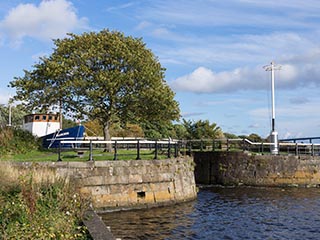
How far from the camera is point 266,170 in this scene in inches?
1138

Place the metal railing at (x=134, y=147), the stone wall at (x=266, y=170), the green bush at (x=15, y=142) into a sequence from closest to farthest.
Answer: the metal railing at (x=134, y=147) → the green bush at (x=15, y=142) → the stone wall at (x=266, y=170)

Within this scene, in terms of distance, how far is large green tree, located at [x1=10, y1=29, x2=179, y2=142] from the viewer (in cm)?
2467

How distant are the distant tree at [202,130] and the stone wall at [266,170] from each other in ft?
67.7

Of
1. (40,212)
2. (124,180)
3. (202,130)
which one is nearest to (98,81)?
(124,180)

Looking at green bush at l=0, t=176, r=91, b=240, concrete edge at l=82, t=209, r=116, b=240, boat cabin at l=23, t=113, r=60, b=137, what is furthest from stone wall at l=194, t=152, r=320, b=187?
concrete edge at l=82, t=209, r=116, b=240

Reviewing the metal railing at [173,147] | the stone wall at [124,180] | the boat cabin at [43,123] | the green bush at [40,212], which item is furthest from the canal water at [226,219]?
the boat cabin at [43,123]

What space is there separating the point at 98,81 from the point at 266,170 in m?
13.1

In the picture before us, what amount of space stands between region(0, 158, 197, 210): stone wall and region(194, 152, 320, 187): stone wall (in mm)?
9539

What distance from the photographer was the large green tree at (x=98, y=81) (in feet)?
80.9

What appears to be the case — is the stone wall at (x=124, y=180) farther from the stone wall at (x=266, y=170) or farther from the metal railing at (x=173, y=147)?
the stone wall at (x=266, y=170)

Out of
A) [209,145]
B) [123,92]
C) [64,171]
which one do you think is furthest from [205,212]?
[209,145]

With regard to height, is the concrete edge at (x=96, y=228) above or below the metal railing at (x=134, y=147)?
below

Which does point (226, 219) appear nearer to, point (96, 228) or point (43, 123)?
point (96, 228)

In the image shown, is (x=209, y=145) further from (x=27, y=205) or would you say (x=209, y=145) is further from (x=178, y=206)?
(x=27, y=205)
